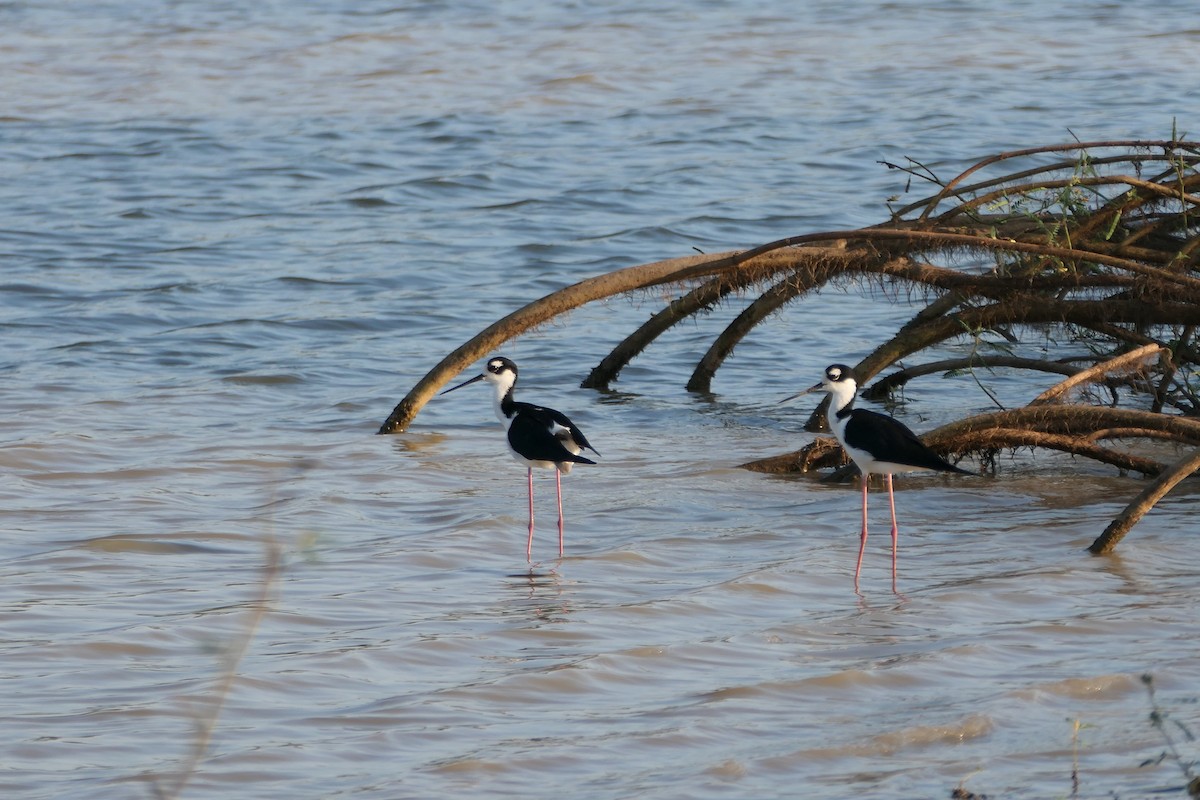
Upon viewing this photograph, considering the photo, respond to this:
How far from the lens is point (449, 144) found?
18.9 metres

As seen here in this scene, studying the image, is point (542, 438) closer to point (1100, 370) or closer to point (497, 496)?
point (497, 496)

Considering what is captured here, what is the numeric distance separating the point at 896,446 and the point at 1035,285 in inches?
63.7

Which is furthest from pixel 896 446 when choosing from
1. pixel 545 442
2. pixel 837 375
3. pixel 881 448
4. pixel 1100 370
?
pixel 545 442

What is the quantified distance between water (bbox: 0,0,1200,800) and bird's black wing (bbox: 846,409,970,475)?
43cm

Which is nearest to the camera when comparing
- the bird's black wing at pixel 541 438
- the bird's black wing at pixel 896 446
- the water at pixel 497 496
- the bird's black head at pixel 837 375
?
the water at pixel 497 496

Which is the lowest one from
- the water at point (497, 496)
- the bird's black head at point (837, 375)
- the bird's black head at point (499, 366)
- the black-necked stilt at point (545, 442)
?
the water at point (497, 496)

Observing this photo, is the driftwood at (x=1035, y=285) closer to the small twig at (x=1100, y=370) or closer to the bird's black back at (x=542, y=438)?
the small twig at (x=1100, y=370)

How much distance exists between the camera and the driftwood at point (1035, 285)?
7582 mm

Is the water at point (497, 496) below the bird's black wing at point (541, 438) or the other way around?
below

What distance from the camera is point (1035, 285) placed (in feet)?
27.0

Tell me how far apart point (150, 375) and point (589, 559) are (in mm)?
4821

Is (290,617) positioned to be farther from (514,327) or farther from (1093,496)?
(1093,496)

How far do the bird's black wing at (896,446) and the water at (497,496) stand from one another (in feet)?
1.40

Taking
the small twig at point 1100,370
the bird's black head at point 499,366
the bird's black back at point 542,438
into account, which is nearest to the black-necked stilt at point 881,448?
the small twig at point 1100,370
